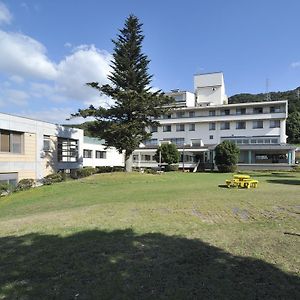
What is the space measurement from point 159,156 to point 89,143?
10.0 metres

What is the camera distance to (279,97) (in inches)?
4336

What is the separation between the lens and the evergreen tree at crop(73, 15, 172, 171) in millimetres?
30531

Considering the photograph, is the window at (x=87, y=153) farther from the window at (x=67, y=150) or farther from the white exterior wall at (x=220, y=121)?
the white exterior wall at (x=220, y=121)

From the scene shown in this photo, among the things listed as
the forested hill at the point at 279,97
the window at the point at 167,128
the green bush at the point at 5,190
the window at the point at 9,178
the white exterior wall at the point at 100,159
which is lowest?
the green bush at the point at 5,190

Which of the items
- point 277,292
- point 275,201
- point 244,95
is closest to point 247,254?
point 277,292

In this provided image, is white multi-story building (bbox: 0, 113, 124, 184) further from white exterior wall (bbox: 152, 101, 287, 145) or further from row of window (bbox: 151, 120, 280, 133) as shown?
white exterior wall (bbox: 152, 101, 287, 145)

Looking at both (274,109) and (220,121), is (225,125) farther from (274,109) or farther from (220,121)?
(274,109)

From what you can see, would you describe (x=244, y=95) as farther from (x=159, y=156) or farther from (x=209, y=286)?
(x=209, y=286)

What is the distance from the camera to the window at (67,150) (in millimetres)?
35000

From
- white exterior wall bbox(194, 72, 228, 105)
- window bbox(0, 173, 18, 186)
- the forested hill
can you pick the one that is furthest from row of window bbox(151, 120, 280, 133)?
the forested hill

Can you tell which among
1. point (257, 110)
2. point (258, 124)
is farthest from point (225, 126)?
point (257, 110)

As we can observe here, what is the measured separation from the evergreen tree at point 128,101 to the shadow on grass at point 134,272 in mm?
24227

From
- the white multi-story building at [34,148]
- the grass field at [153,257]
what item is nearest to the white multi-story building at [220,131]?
the white multi-story building at [34,148]

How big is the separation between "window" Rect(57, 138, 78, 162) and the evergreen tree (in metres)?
4.35
